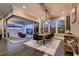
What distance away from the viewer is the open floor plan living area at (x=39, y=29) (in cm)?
199

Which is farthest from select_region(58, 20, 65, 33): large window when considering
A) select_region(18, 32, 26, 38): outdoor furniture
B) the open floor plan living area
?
select_region(18, 32, 26, 38): outdoor furniture

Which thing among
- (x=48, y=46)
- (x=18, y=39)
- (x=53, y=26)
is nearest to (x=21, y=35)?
(x=18, y=39)

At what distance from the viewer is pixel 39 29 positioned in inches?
83.3

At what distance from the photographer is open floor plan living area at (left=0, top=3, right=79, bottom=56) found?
6.52 ft

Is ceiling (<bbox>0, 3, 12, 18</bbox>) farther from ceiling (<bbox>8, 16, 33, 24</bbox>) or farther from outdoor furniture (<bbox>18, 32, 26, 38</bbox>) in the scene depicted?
outdoor furniture (<bbox>18, 32, 26, 38</bbox>)

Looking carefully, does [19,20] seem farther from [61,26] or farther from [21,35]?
[61,26]

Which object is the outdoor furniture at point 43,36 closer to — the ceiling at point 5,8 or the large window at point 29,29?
the large window at point 29,29

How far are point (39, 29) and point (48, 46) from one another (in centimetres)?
44

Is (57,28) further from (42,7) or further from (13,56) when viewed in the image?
(13,56)

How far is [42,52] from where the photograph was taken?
200 centimetres

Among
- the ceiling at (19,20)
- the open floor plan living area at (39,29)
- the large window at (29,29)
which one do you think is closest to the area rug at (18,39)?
the open floor plan living area at (39,29)

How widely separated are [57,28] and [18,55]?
1065 millimetres

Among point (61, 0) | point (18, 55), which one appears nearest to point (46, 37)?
point (18, 55)

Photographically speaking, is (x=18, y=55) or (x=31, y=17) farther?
(x=31, y=17)
